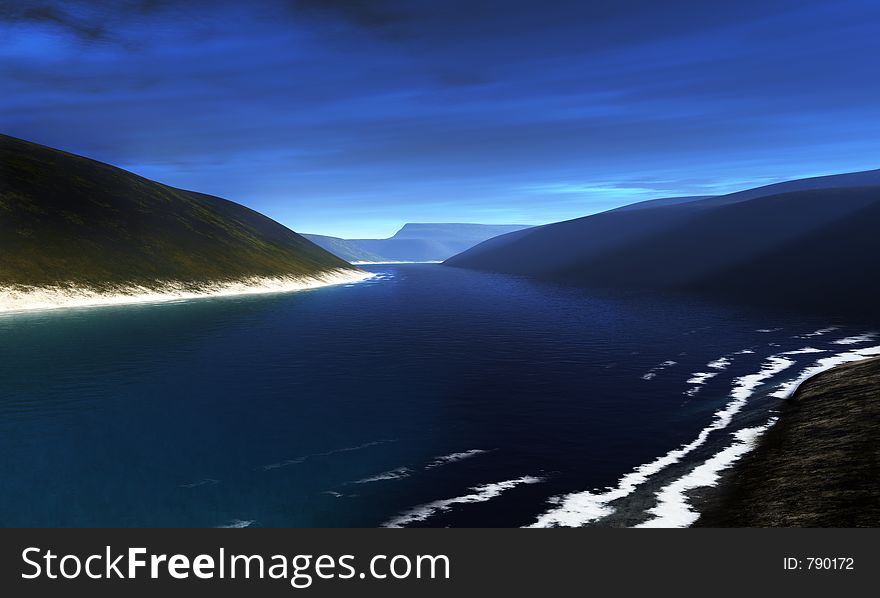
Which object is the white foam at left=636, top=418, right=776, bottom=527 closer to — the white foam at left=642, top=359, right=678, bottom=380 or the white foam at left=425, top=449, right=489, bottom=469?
the white foam at left=425, top=449, right=489, bottom=469

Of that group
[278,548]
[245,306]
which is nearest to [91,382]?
[278,548]

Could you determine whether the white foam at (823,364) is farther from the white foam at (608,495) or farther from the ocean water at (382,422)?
the white foam at (608,495)

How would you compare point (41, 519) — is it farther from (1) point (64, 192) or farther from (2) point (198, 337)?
(1) point (64, 192)

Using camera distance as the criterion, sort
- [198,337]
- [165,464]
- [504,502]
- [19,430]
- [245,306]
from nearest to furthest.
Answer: [504,502] < [165,464] < [19,430] < [198,337] < [245,306]

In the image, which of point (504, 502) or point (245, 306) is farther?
point (245, 306)

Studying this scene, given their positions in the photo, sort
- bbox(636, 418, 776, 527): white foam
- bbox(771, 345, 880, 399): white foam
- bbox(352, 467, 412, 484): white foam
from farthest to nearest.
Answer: bbox(771, 345, 880, 399): white foam
bbox(352, 467, 412, 484): white foam
bbox(636, 418, 776, 527): white foam

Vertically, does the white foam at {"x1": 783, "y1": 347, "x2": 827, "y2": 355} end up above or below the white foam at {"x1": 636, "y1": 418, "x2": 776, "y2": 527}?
above

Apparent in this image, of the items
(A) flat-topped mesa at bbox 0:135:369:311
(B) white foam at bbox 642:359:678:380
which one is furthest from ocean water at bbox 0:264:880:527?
(A) flat-topped mesa at bbox 0:135:369:311
